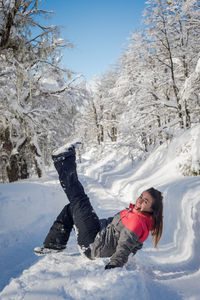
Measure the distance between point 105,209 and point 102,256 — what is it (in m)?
3.34

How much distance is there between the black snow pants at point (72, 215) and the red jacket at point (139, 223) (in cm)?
46

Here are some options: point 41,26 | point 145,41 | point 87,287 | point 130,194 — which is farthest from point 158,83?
point 87,287

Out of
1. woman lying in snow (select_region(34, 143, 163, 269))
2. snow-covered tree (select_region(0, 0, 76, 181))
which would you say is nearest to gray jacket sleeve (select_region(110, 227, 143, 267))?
woman lying in snow (select_region(34, 143, 163, 269))

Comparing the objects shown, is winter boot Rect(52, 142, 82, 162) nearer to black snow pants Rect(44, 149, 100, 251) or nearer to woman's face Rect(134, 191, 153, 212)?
black snow pants Rect(44, 149, 100, 251)

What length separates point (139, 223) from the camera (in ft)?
6.36

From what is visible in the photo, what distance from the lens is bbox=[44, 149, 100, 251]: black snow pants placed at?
7.43 feet

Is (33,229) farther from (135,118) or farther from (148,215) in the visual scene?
(135,118)

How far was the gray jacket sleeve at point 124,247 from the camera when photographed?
5.95ft

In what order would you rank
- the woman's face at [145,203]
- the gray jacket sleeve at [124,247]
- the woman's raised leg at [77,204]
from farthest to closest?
the woman's raised leg at [77,204], the woman's face at [145,203], the gray jacket sleeve at [124,247]

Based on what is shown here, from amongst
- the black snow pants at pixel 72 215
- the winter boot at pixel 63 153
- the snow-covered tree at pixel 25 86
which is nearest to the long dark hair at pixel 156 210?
the black snow pants at pixel 72 215

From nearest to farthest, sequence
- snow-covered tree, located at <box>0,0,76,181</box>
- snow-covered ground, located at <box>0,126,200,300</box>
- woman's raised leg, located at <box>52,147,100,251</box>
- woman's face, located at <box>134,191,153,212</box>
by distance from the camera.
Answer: snow-covered ground, located at <box>0,126,200,300</box> → woman's face, located at <box>134,191,153,212</box> → woman's raised leg, located at <box>52,147,100,251</box> → snow-covered tree, located at <box>0,0,76,181</box>

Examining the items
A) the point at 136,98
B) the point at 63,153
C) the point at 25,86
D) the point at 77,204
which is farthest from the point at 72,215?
the point at 136,98

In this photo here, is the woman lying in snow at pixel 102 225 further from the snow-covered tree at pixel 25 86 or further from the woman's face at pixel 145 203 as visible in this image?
the snow-covered tree at pixel 25 86

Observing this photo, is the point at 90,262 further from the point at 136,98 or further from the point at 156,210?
the point at 136,98
